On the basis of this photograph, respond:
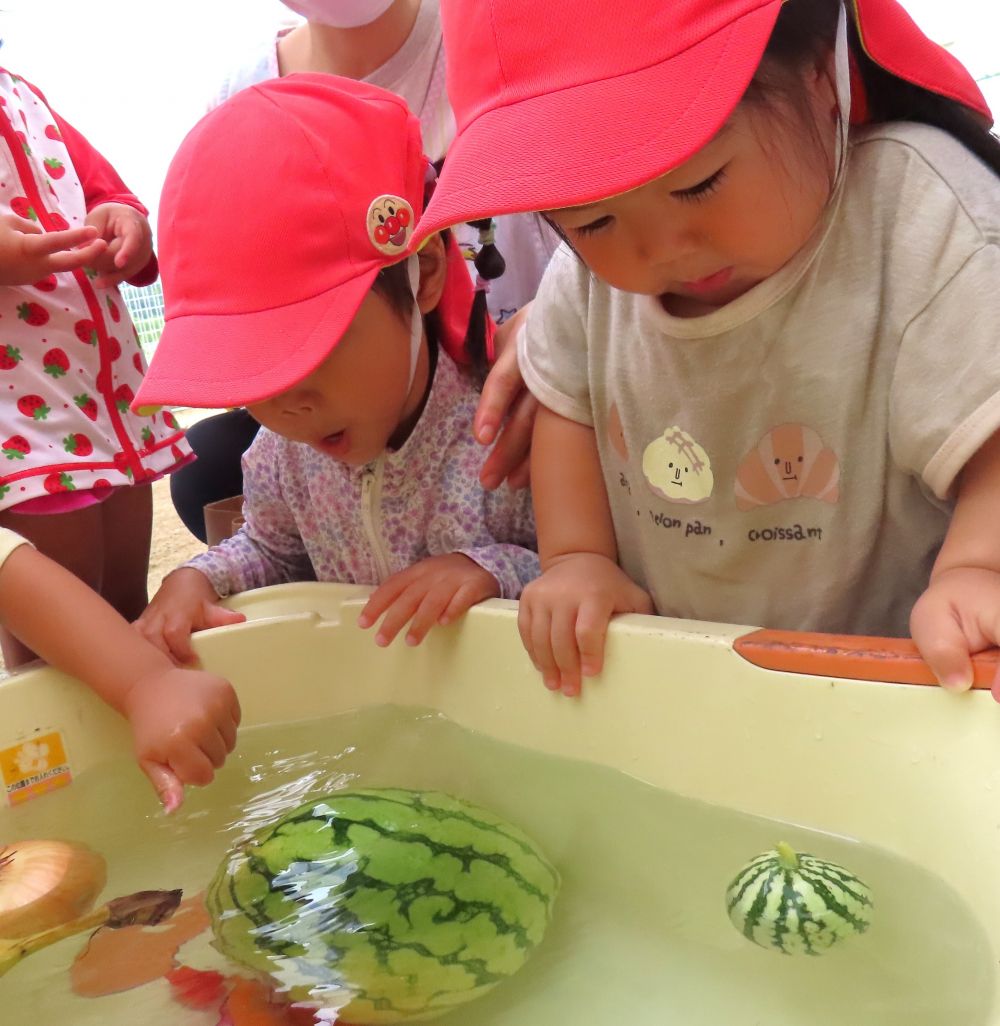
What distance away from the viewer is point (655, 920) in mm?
627

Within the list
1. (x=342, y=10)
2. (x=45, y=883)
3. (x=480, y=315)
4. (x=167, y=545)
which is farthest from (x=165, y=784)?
(x=167, y=545)

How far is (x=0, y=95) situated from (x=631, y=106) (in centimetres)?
90

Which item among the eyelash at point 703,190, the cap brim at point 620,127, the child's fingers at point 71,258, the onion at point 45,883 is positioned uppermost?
the child's fingers at point 71,258

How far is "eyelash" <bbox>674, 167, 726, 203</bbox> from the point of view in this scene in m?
0.61

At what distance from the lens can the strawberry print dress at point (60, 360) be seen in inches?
43.0

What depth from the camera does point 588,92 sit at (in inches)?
21.7

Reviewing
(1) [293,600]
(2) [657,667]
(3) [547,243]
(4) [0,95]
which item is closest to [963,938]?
(2) [657,667]

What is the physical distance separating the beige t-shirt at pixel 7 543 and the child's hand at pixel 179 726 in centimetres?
18

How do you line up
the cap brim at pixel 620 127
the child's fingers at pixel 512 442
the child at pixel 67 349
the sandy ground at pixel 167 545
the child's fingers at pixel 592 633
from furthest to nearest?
1. the sandy ground at pixel 167 545
2. the child at pixel 67 349
3. the child's fingers at pixel 512 442
4. the child's fingers at pixel 592 633
5. the cap brim at pixel 620 127

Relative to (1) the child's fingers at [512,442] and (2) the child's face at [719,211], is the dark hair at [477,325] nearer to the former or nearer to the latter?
(1) the child's fingers at [512,442]

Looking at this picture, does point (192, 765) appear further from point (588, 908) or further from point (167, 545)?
point (167, 545)

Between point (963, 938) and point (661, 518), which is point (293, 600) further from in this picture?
point (963, 938)

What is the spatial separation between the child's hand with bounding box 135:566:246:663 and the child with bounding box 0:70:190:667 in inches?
7.2

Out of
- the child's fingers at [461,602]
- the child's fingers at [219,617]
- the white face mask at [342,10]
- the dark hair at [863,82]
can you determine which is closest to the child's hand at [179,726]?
the child's fingers at [219,617]
